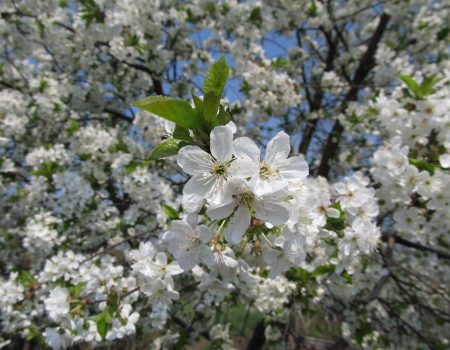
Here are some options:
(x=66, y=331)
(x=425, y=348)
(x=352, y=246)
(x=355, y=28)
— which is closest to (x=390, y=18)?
(x=355, y=28)

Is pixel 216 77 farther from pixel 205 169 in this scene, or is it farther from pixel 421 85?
pixel 421 85

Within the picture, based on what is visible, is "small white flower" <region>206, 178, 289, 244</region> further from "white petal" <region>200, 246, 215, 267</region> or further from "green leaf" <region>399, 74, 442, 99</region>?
"green leaf" <region>399, 74, 442, 99</region>

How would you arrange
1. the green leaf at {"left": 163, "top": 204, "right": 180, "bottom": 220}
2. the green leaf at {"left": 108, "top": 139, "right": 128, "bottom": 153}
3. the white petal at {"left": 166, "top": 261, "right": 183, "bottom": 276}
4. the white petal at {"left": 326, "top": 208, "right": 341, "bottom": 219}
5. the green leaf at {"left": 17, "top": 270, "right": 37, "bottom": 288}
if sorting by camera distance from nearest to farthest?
1. the white petal at {"left": 166, "top": 261, "right": 183, "bottom": 276}
2. the white petal at {"left": 326, "top": 208, "right": 341, "bottom": 219}
3. the green leaf at {"left": 163, "top": 204, "right": 180, "bottom": 220}
4. the green leaf at {"left": 17, "top": 270, "right": 37, "bottom": 288}
5. the green leaf at {"left": 108, "top": 139, "right": 128, "bottom": 153}

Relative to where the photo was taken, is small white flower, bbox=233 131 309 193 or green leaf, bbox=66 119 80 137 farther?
green leaf, bbox=66 119 80 137

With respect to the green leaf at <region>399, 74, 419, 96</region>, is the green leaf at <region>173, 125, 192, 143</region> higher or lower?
lower

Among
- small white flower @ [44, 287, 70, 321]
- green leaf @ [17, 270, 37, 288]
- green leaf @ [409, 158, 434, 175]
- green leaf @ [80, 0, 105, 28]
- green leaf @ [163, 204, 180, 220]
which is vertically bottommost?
green leaf @ [17, 270, 37, 288]

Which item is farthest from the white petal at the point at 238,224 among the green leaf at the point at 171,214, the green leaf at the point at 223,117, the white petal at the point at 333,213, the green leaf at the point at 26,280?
the green leaf at the point at 26,280

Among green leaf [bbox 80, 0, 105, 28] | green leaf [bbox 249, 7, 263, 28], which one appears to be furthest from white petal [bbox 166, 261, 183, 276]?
green leaf [bbox 249, 7, 263, 28]

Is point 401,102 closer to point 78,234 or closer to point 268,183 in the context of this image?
point 268,183
